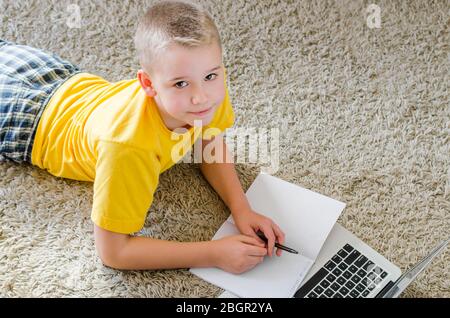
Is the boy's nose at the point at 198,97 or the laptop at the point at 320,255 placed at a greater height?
the boy's nose at the point at 198,97

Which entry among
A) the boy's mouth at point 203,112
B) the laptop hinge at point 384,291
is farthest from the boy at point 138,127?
the laptop hinge at point 384,291

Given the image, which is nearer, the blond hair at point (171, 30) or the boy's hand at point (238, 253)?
the blond hair at point (171, 30)

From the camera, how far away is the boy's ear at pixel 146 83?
2.81 ft

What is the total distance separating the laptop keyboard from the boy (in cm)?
10

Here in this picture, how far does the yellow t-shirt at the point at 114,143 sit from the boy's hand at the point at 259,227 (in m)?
0.18

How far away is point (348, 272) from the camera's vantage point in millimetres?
1007

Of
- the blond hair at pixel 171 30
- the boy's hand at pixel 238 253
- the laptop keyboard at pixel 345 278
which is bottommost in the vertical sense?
the laptop keyboard at pixel 345 278

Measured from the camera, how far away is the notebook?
0.99 m

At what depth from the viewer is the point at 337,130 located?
1263 mm

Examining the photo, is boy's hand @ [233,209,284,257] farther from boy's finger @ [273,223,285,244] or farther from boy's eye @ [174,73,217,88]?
boy's eye @ [174,73,217,88]

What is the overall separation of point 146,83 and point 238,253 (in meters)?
0.35

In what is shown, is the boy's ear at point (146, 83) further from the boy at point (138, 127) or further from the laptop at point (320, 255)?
the laptop at point (320, 255)

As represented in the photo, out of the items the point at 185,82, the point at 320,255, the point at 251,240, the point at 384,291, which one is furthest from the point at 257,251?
the point at 185,82

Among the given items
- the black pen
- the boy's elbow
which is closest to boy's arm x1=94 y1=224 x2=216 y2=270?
the boy's elbow
